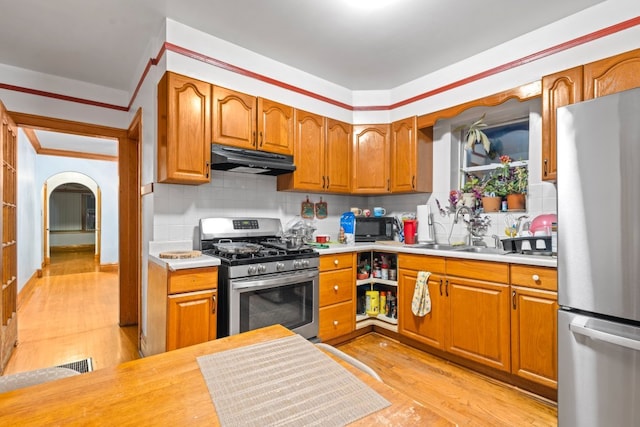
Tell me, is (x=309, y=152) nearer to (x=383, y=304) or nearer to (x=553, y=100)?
(x=383, y=304)

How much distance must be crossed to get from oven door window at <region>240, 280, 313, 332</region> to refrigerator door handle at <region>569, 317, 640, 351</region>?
1.66 metres

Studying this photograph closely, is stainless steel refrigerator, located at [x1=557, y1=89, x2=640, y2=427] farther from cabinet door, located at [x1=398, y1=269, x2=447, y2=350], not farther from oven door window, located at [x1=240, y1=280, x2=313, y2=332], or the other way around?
oven door window, located at [x1=240, y1=280, x2=313, y2=332]

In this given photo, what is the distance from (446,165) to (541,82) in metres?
1.05

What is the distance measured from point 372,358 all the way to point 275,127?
2098 mm

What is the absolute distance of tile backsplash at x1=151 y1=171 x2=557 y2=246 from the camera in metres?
2.48

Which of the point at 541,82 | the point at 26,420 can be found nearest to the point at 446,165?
the point at 541,82

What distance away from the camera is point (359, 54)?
274 cm

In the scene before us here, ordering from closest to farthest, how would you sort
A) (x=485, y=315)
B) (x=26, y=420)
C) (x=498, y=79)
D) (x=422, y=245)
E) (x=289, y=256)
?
(x=26, y=420)
(x=485, y=315)
(x=289, y=256)
(x=498, y=79)
(x=422, y=245)

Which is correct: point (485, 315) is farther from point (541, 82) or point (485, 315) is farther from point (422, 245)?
point (541, 82)

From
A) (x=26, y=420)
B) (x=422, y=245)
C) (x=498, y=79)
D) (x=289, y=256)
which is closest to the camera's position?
(x=26, y=420)

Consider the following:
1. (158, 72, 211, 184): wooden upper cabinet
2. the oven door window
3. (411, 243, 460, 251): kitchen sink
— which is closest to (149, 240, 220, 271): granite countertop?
the oven door window

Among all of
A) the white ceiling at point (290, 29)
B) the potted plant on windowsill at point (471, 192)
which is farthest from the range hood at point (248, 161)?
the potted plant on windowsill at point (471, 192)

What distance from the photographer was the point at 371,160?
3.39 metres

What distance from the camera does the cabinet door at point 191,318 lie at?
6.41 ft
